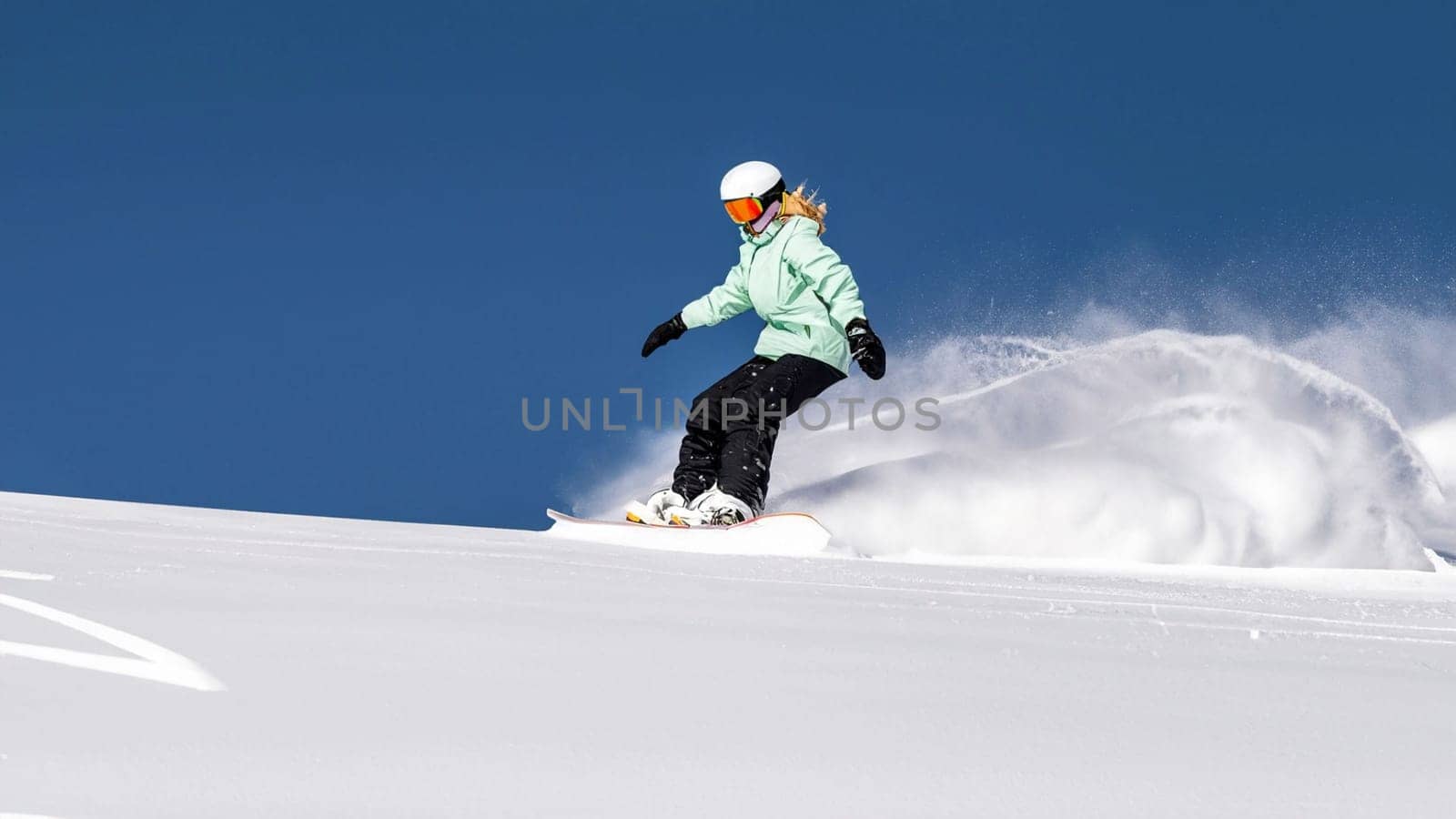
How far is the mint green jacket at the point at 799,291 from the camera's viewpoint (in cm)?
392

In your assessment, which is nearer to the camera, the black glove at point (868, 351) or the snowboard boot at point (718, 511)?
the black glove at point (868, 351)

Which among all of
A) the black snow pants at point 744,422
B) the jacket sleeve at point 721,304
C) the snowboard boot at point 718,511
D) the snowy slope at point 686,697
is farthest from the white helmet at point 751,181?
the snowy slope at point 686,697

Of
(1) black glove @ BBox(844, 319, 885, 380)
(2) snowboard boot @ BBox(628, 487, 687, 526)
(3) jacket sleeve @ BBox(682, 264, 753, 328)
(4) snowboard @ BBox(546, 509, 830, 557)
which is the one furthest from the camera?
(3) jacket sleeve @ BBox(682, 264, 753, 328)

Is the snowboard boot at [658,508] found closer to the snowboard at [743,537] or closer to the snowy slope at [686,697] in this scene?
the snowboard at [743,537]

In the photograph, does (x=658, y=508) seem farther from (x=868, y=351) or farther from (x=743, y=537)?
(x=868, y=351)

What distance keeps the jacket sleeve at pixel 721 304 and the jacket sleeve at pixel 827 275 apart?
0.84ft

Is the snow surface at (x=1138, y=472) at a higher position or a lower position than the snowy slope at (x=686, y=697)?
higher

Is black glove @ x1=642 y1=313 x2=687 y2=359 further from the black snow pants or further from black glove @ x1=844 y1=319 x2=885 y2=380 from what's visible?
black glove @ x1=844 y1=319 x2=885 y2=380

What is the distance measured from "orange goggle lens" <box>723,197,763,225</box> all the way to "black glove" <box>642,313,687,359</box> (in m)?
0.45

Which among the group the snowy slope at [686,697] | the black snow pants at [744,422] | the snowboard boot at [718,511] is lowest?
the snowy slope at [686,697]

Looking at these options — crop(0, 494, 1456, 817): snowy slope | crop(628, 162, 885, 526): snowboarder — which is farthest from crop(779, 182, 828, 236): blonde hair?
crop(0, 494, 1456, 817): snowy slope

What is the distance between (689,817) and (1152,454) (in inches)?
181

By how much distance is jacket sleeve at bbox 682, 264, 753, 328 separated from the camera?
419 cm

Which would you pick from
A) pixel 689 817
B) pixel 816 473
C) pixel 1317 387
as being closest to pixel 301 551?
pixel 689 817
